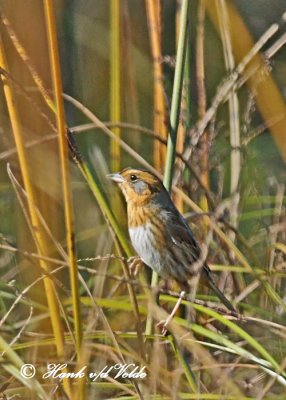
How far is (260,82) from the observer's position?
7.21ft

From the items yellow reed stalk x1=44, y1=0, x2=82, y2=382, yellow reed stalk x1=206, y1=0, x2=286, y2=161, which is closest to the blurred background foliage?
yellow reed stalk x1=206, y1=0, x2=286, y2=161

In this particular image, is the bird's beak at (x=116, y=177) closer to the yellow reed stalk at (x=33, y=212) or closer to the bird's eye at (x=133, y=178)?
the bird's eye at (x=133, y=178)

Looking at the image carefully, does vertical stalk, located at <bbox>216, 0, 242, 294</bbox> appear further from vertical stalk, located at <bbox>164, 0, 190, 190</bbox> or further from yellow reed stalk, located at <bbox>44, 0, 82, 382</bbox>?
yellow reed stalk, located at <bbox>44, 0, 82, 382</bbox>

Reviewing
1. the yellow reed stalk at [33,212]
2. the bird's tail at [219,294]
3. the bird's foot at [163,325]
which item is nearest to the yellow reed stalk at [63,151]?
the yellow reed stalk at [33,212]

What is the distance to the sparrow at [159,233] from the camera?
6.87ft

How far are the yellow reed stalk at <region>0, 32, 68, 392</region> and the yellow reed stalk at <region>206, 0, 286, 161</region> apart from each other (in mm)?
498

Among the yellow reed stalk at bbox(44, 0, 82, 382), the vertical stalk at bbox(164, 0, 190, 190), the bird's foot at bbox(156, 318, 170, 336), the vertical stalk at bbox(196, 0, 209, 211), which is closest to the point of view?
the yellow reed stalk at bbox(44, 0, 82, 382)

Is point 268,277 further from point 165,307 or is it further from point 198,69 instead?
point 198,69

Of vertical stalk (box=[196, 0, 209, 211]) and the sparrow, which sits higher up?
vertical stalk (box=[196, 0, 209, 211])

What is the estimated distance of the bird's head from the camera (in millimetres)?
2091

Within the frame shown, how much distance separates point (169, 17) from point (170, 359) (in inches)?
29.5

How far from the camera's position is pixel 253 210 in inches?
87.0

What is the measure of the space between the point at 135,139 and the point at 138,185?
0.10 metres

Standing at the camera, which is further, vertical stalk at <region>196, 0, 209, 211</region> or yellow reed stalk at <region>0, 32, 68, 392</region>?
vertical stalk at <region>196, 0, 209, 211</region>
